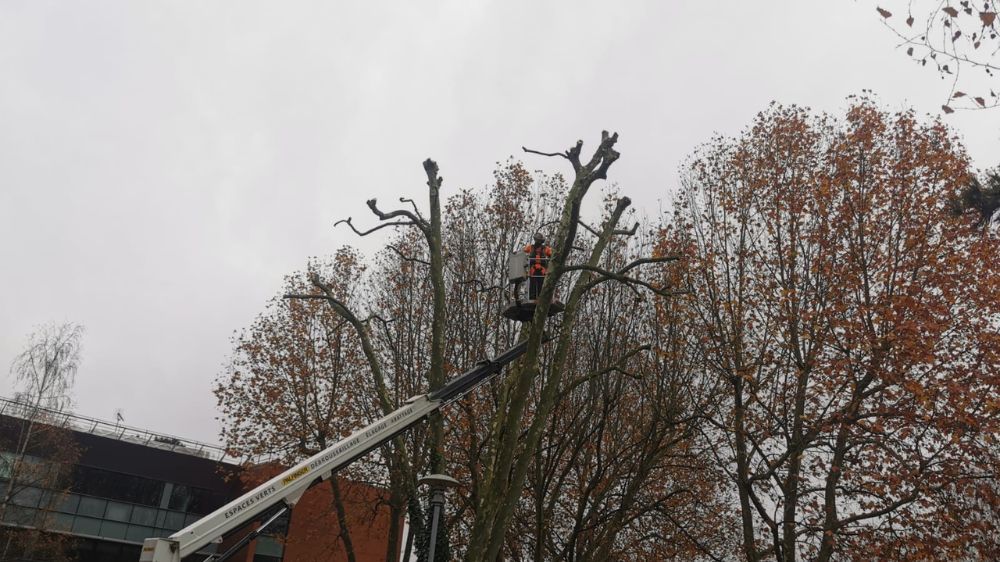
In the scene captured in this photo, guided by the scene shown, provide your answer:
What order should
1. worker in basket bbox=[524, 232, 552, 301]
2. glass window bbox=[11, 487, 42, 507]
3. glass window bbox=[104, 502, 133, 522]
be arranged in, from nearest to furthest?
worker in basket bbox=[524, 232, 552, 301], glass window bbox=[11, 487, 42, 507], glass window bbox=[104, 502, 133, 522]

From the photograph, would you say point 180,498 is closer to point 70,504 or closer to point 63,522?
point 70,504

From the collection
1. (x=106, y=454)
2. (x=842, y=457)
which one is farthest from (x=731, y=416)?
(x=106, y=454)

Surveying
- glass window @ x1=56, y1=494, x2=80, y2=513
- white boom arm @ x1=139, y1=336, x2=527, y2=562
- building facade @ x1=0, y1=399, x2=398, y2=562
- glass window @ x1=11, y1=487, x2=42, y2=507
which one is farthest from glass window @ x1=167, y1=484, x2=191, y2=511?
white boom arm @ x1=139, y1=336, x2=527, y2=562

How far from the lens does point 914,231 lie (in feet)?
44.7

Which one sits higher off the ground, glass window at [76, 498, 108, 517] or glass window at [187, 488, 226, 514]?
glass window at [187, 488, 226, 514]

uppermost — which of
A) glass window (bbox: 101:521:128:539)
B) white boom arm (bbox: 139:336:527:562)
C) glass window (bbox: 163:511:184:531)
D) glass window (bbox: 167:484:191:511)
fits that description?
glass window (bbox: 167:484:191:511)

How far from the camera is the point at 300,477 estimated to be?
8.25 m

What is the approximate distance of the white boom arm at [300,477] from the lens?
274 inches

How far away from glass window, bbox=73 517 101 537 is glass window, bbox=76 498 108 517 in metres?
0.23

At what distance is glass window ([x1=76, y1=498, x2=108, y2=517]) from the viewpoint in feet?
92.4

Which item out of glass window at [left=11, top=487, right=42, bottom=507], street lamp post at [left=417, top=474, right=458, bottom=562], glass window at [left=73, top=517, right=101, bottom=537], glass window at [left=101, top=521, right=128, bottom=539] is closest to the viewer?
street lamp post at [left=417, top=474, right=458, bottom=562]

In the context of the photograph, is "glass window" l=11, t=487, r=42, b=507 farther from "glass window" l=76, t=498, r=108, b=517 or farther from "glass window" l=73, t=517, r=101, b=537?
"glass window" l=73, t=517, r=101, b=537

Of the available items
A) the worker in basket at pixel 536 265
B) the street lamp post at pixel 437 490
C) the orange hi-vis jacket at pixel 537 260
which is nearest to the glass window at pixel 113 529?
the street lamp post at pixel 437 490

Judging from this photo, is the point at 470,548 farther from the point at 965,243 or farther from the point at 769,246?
the point at 965,243
